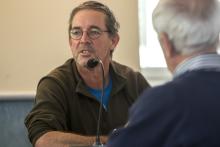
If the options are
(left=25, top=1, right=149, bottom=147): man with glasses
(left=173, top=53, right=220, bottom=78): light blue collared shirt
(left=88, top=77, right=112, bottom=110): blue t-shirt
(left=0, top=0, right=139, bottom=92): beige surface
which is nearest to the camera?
(left=173, top=53, right=220, bottom=78): light blue collared shirt

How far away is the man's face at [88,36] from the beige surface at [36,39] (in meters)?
0.45

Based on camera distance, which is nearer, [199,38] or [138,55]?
[199,38]

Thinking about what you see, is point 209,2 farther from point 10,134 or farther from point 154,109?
point 10,134

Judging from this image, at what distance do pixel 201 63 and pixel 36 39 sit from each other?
1.76 meters

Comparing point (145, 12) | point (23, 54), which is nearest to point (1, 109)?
point (23, 54)

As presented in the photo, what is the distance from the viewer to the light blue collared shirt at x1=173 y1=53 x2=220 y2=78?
3.92 ft

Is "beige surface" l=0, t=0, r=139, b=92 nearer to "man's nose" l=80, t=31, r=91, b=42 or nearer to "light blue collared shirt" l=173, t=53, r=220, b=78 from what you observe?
"man's nose" l=80, t=31, r=91, b=42

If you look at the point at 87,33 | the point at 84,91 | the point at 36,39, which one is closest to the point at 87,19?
the point at 87,33

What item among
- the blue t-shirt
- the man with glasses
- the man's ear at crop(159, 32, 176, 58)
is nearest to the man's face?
the man with glasses

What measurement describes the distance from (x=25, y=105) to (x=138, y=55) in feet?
2.50

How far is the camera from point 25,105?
2.84 meters

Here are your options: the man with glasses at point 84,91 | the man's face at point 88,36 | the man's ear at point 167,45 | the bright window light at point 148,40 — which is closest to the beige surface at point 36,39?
the bright window light at point 148,40

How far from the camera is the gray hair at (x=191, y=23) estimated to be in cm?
121

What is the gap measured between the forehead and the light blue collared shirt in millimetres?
1129
